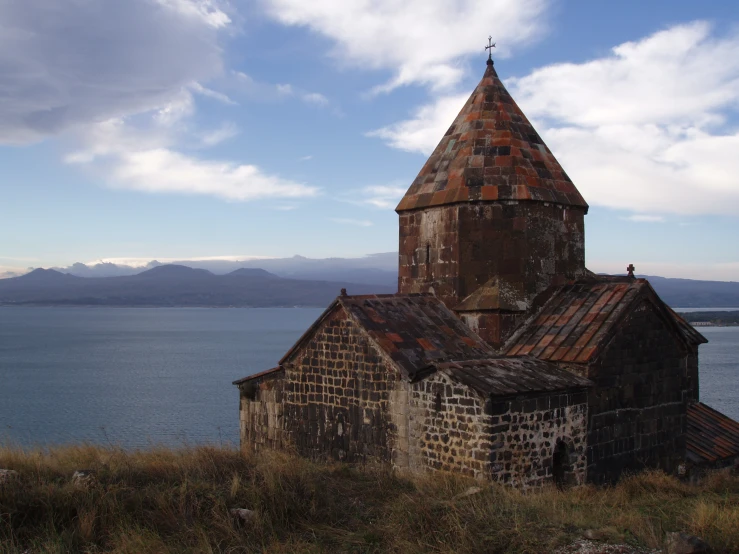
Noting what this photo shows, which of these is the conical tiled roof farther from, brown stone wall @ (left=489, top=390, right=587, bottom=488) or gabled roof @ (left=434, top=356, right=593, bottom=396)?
brown stone wall @ (left=489, top=390, right=587, bottom=488)

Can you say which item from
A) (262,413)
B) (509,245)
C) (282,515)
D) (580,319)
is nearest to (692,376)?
(580,319)

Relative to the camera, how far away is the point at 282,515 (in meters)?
6.35

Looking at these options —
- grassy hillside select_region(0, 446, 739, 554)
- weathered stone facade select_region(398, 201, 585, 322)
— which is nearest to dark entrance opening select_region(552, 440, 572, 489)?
grassy hillside select_region(0, 446, 739, 554)

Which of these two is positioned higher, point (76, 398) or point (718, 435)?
point (718, 435)

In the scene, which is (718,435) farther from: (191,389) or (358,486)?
(191,389)

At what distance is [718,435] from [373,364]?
7.44 meters

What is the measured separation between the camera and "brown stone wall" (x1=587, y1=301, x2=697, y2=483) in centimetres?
989

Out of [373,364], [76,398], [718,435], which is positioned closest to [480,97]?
[373,364]

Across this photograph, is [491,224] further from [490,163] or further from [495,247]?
[490,163]

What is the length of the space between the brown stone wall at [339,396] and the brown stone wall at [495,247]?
220 cm

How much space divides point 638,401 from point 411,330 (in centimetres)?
353

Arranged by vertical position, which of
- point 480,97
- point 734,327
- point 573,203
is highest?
point 480,97

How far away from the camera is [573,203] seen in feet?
39.4

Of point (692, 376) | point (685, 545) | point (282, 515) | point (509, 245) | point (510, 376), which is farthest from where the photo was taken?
point (692, 376)
